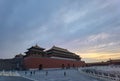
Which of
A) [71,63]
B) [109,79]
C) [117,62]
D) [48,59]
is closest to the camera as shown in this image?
[109,79]

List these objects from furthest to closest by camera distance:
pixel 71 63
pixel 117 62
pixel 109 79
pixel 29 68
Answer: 1. pixel 117 62
2. pixel 71 63
3. pixel 29 68
4. pixel 109 79

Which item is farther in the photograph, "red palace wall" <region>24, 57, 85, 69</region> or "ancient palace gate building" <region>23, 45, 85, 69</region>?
"ancient palace gate building" <region>23, 45, 85, 69</region>

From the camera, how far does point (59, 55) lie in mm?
76000

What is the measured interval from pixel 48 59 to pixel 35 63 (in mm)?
6601

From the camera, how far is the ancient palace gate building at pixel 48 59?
195 ft

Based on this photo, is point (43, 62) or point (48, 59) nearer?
point (43, 62)

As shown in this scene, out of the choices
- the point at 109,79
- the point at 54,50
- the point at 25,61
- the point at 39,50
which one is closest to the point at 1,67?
the point at 25,61

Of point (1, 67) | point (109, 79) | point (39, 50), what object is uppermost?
point (39, 50)

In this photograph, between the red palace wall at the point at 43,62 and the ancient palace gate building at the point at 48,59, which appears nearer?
the red palace wall at the point at 43,62

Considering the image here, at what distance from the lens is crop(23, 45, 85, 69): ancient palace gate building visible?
195ft

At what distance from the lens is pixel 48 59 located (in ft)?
216

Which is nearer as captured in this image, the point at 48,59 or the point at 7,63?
the point at 7,63

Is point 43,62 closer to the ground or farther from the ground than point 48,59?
closer to the ground

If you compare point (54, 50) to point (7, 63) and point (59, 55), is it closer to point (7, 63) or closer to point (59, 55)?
point (59, 55)
